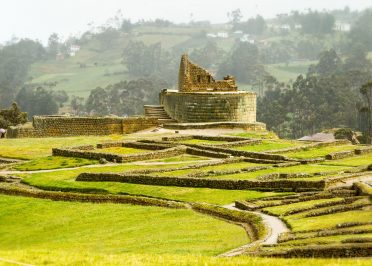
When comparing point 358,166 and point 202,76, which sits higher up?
point 202,76

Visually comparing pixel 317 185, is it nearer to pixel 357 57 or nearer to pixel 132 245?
pixel 132 245

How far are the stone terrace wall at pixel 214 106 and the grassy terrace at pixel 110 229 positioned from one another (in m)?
28.1

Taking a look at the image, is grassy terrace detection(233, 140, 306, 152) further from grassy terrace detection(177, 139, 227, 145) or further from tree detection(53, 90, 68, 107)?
tree detection(53, 90, 68, 107)

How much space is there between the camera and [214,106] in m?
63.9

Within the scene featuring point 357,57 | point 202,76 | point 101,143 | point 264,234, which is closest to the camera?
point 264,234

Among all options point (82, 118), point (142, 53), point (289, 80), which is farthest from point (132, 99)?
point (82, 118)

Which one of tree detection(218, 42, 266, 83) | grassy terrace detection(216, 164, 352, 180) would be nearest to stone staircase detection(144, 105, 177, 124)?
grassy terrace detection(216, 164, 352, 180)

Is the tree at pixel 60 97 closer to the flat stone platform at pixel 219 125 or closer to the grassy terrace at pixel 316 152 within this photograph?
the flat stone platform at pixel 219 125

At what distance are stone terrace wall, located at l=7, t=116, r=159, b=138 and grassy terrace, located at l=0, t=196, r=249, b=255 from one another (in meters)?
26.0

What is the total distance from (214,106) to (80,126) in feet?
33.0

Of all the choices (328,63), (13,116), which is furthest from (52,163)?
(328,63)

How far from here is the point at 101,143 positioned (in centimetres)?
5128

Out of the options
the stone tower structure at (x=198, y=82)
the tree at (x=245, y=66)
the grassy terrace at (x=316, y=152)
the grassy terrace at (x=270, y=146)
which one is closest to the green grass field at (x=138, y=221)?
the grassy terrace at (x=316, y=152)

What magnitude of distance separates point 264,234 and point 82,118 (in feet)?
128
